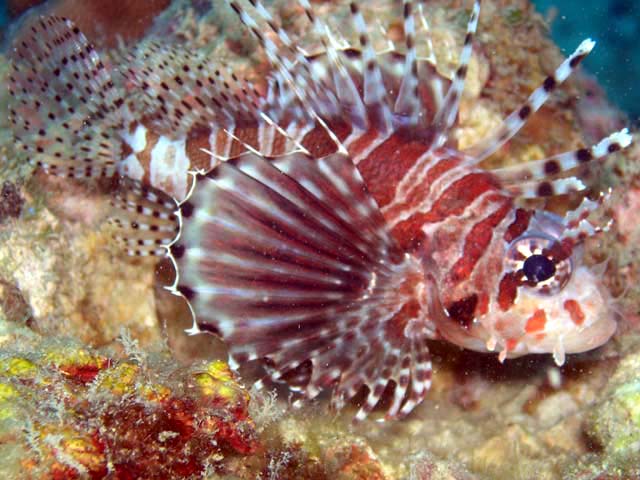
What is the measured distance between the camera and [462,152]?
395 centimetres

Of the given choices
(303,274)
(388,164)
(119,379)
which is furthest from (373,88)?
(119,379)

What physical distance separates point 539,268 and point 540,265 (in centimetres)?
2

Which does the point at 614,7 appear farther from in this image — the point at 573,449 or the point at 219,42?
the point at 573,449

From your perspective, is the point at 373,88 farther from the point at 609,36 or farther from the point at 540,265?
the point at 609,36

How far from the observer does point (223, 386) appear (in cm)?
270

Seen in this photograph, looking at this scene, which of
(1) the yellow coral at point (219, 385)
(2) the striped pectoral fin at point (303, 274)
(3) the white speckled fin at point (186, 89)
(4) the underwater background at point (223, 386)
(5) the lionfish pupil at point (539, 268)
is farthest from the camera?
(3) the white speckled fin at point (186, 89)

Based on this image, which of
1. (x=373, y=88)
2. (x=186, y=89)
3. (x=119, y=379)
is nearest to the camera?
(x=119, y=379)

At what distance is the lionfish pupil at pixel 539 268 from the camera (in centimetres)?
337

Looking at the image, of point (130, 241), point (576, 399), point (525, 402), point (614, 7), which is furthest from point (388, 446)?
point (614, 7)

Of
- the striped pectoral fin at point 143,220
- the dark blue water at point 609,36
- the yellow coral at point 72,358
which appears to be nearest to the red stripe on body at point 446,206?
the striped pectoral fin at point 143,220

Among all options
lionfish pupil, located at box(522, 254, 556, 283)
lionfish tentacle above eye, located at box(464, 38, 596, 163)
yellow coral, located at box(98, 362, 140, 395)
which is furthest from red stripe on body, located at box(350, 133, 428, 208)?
yellow coral, located at box(98, 362, 140, 395)

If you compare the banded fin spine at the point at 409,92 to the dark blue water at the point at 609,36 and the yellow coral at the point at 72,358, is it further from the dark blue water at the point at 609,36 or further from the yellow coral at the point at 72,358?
the dark blue water at the point at 609,36

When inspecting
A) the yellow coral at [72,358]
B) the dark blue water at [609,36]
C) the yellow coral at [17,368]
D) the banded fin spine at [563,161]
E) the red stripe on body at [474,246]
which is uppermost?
the dark blue water at [609,36]

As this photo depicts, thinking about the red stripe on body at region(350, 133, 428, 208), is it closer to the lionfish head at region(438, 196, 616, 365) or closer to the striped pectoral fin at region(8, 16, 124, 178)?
the lionfish head at region(438, 196, 616, 365)
